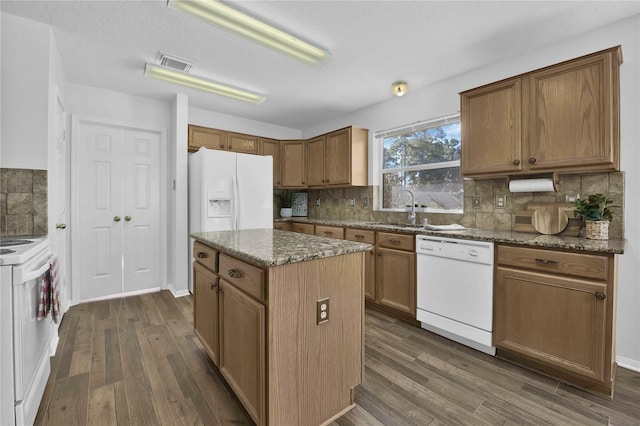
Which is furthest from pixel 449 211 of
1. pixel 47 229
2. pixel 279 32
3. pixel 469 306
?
pixel 47 229

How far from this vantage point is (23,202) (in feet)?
6.79

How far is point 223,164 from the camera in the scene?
344cm

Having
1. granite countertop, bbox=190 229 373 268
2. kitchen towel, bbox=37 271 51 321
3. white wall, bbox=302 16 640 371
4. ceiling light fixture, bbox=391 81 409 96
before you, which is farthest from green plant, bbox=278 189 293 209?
white wall, bbox=302 16 640 371

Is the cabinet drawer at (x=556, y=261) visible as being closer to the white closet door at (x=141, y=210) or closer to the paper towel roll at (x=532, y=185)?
the paper towel roll at (x=532, y=185)

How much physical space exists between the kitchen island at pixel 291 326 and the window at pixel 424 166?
2069mm

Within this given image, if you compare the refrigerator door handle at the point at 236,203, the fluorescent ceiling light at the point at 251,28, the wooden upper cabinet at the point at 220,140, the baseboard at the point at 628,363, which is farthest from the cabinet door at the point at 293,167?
the baseboard at the point at 628,363

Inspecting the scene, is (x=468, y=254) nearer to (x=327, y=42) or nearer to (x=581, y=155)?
(x=581, y=155)

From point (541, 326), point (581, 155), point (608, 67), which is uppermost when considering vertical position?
point (608, 67)

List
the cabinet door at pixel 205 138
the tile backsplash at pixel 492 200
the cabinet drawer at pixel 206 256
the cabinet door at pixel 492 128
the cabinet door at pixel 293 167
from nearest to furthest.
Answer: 1. the cabinet drawer at pixel 206 256
2. the tile backsplash at pixel 492 200
3. the cabinet door at pixel 492 128
4. the cabinet door at pixel 205 138
5. the cabinet door at pixel 293 167

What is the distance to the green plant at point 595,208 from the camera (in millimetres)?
1974

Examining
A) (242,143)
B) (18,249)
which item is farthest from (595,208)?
(242,143)

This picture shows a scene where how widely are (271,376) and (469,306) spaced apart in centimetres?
174

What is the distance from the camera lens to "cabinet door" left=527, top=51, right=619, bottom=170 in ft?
6.24

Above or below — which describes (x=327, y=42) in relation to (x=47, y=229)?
above
